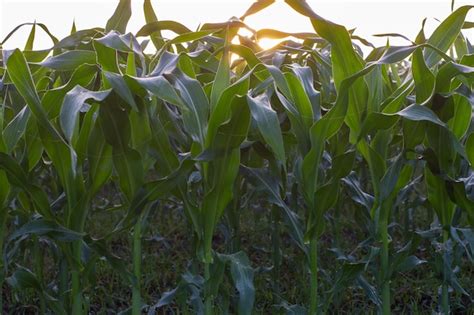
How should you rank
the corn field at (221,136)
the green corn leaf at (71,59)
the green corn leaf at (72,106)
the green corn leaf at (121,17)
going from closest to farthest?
the green corn leaf at (72,106), the corn field at (221,136), the green corn leaf at (71,59), the green corn leaf at (121,17)

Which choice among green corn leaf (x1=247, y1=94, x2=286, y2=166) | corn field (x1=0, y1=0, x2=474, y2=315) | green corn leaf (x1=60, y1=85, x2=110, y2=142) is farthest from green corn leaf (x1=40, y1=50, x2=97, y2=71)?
green corn leaf (x1=247, y1=94, x2=286, y2=166)

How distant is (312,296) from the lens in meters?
1.82

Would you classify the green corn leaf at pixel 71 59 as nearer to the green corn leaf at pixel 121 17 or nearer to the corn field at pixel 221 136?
the corn field at pixel 221 136

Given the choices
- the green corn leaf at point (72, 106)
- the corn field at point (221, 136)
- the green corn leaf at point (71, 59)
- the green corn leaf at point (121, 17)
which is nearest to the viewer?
the green corn leaf at point (72, 106)

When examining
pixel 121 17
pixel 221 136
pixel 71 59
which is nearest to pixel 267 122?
pixel 221 136

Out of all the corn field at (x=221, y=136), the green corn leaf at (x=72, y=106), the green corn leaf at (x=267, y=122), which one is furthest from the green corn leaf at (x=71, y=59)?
the green corn leaf at (x=267, y=122)

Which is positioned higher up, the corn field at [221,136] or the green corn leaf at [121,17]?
the green corn leaf at [121,17]

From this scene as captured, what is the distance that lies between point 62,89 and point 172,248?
187cm

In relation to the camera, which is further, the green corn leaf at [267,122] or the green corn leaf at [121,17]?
the green corn leaf at [121,17]

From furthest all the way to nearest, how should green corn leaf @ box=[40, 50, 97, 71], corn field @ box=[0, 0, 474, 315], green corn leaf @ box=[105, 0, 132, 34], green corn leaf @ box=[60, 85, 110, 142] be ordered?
green corn leaf @ box=[105, 0, 132, 34] < green corn leaf @ box=[40, 50, 97, 71] < corn field @ box=[0, 0, 474, 315] < green corn leaf @ box=[60, 85, 110, 142]

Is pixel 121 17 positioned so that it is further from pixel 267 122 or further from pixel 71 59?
pixel 267 122

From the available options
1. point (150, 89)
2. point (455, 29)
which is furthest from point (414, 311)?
point (150, 89)

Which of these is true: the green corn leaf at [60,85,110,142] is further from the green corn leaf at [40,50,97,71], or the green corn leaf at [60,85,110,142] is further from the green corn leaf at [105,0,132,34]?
the green corn leaf at [105,0,132,34]

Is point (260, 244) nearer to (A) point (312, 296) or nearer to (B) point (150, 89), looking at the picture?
(A) point (312, 296)
